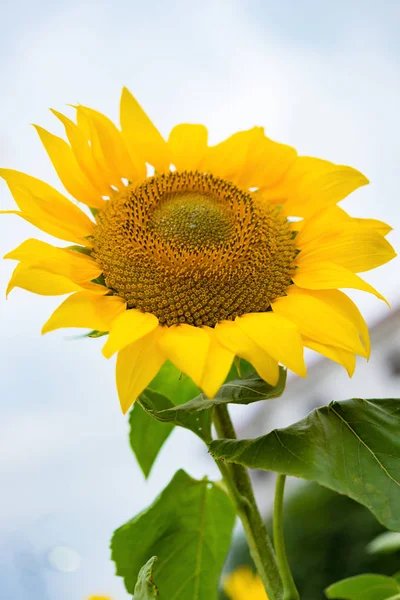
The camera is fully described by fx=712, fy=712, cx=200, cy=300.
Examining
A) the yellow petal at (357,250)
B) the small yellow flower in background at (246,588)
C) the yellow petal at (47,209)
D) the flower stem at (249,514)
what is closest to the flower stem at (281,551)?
the flower stem at (249,514)

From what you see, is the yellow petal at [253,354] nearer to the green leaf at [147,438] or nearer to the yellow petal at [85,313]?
the yellow petal at [85,313]

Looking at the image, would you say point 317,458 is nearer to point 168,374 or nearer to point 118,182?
point 168,374

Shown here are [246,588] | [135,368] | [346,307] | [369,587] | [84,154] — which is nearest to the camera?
[135,368]

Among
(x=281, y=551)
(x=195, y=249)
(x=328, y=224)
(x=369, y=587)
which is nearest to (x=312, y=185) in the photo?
(x=328, y=224)

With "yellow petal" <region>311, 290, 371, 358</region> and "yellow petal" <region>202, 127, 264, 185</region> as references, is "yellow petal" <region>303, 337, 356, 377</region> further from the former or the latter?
"yellow petal" <region>202, 127, 264, 185</region>

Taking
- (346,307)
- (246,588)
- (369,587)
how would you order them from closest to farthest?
(346,307) → (369,587) → (246,588)

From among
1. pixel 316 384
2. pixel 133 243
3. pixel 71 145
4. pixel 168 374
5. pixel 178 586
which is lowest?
pixel 316 384

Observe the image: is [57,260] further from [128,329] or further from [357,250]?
[357,250]

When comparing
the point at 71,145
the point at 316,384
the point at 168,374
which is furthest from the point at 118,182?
the point at 316,384
